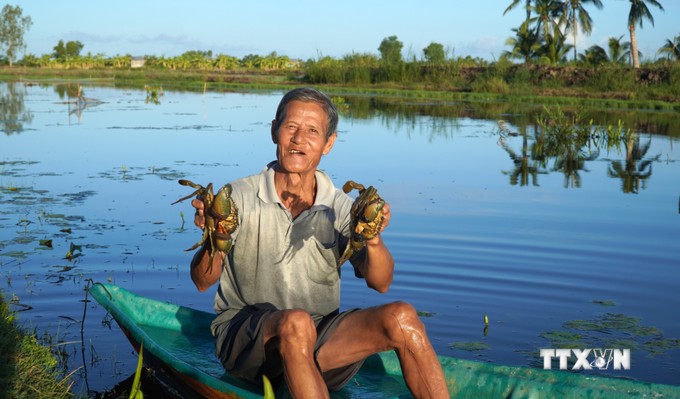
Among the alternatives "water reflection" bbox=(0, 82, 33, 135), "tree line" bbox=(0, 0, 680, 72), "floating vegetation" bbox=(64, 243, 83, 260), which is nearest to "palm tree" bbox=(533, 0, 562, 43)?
"tree line" bbox=(0, 0, 680, 72)

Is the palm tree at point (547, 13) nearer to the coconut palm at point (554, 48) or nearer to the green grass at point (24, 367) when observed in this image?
the coconut palm at point (554, 48)

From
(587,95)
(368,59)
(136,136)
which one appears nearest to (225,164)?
(136,136)

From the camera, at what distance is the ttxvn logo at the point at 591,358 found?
4.71 m

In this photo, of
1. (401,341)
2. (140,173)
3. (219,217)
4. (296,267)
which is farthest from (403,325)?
(140,173)

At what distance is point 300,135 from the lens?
3.45 metres

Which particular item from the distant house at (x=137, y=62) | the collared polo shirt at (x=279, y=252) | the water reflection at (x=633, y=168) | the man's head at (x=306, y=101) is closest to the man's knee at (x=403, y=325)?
the collared polo shirt at (x=279, y=252)

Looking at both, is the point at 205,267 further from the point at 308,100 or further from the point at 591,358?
the point at 591,358

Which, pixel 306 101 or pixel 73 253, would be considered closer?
pixel 306 101

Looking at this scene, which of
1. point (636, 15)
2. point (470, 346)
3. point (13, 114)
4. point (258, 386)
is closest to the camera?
point (258, 386)

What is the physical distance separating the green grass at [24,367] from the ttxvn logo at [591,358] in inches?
98.2

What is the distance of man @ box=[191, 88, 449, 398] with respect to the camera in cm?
328

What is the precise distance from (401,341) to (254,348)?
56 centimetres

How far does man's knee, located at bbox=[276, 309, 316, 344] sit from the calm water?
1610mm

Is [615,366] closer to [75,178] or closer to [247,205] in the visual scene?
[247,205]
